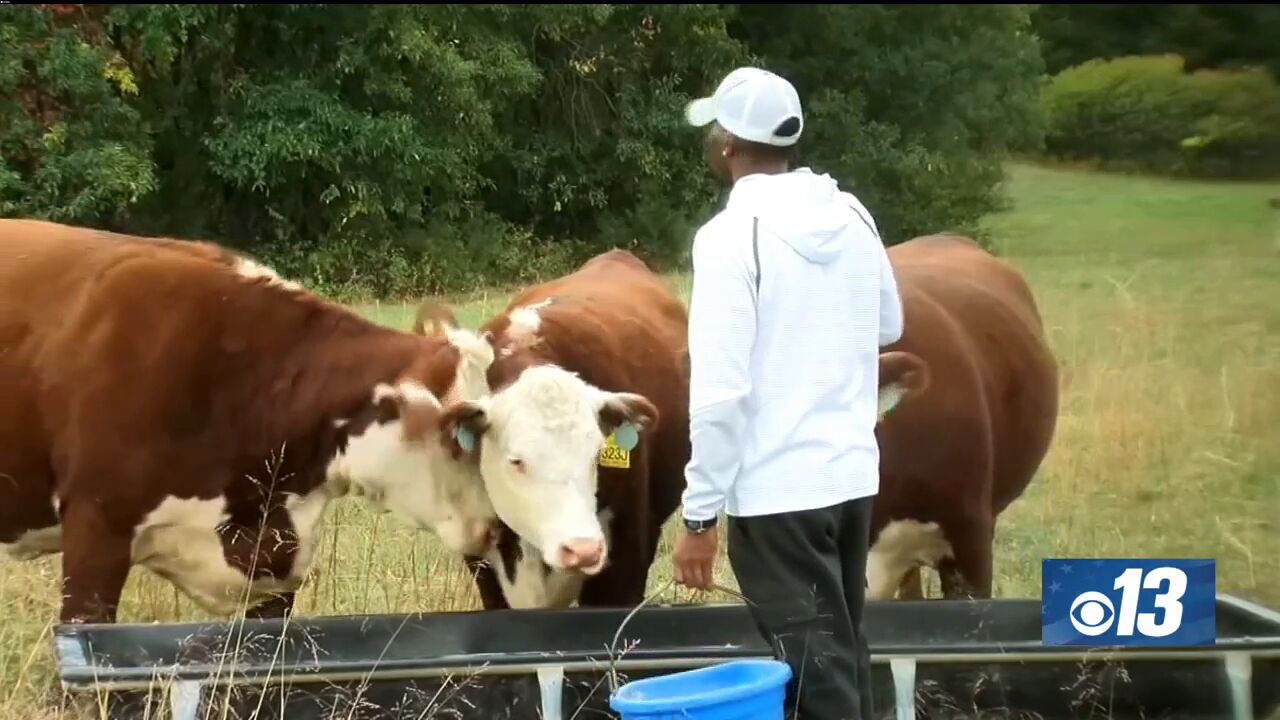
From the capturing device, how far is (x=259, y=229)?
10.3 m

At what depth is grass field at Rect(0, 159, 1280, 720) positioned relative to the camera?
16.5 feet

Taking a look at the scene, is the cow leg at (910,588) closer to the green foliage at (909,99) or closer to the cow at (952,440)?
the cow at (952,440)

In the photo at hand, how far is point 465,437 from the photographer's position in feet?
13.5

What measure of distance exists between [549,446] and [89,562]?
135 centimetres

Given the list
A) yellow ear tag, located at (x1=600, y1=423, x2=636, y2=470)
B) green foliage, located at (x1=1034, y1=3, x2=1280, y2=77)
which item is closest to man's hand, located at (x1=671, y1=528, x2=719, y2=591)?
yellow ear tag, located at (x1=600, y1=423, x2=636, y2=470)

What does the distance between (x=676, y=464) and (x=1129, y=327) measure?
163 inches

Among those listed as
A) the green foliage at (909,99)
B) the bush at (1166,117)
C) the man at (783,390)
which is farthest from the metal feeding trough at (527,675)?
the green foliage at (909,99)

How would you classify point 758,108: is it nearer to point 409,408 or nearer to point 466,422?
point 466,422

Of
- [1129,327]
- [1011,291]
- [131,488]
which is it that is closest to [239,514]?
[131,488]

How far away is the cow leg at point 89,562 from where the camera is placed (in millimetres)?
4133

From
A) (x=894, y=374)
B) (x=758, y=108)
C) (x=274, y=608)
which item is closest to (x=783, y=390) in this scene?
(x=758, y=108)

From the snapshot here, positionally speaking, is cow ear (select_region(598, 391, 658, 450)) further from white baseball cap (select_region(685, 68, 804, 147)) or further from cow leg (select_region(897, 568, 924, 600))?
cow leg (select_region(897, 568, 924, 600))

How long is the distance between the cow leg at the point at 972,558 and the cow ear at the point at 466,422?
1.55 meters

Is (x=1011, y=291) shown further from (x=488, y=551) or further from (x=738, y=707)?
(x=738, y=707)
